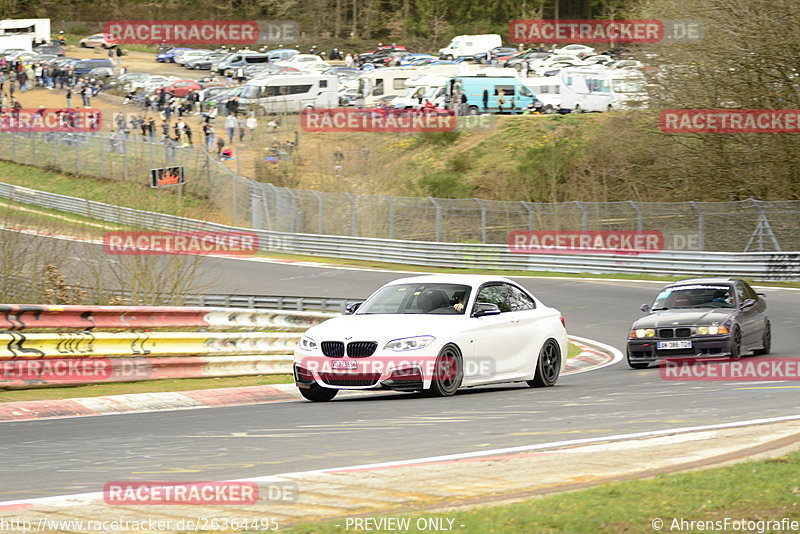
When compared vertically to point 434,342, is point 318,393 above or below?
below

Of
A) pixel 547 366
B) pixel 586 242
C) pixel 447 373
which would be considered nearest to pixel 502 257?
pixel 586 242

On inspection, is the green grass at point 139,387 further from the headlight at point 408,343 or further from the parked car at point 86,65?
the parked car at point 86,65

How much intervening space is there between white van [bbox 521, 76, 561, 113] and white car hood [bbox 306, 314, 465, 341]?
51.2m

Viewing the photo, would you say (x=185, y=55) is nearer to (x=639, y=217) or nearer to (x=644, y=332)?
(x=639, y=217)

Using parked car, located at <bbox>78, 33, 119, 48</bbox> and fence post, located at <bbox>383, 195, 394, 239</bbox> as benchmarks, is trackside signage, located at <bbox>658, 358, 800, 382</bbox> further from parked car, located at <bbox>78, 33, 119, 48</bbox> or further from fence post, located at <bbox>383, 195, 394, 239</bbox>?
parked car, located at <bbox>78, 33, 119, 48</bbox>

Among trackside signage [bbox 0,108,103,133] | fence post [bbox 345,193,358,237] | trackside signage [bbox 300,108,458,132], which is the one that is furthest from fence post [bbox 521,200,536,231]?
trackside signage [bbox 0,108,103,133]

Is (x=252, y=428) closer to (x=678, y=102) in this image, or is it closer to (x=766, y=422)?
(x=766, y=422)

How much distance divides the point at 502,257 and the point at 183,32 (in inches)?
2846

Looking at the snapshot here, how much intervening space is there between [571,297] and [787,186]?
43.1 feet

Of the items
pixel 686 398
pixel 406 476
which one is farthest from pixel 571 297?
pixel 406 476

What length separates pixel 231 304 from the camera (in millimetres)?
28172

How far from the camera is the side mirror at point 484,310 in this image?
44.8ft

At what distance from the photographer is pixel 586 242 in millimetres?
39125

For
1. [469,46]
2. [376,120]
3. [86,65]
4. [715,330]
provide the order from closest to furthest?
[715,330]
[376,120]
[86,65]
[469,46]
